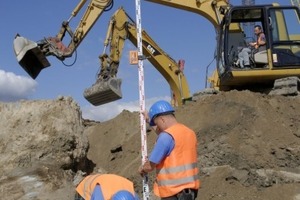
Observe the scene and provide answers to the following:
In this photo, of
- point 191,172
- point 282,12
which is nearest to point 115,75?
point 282,12

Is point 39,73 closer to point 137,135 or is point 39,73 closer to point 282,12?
point 137,135

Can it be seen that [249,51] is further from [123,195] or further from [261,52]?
[123,195]

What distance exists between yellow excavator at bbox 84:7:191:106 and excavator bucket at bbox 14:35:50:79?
1.17m

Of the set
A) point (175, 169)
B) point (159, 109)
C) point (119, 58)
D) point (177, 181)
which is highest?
point (119, 58)

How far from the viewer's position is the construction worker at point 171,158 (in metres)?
4.69

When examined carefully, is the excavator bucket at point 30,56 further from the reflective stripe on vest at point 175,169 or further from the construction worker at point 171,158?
the reflective stripe on vest at point 175,169

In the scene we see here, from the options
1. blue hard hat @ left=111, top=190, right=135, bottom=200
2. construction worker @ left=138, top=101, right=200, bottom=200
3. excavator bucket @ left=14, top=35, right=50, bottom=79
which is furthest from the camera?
excavator bucket @ left=14, top=35, right=50, bottom=79

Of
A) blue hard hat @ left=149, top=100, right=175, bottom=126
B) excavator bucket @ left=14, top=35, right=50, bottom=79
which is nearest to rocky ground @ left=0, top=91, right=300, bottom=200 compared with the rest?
excavator bucket @ left=14, top=35, right=50, bottom=79

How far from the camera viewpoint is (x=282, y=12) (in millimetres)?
12117

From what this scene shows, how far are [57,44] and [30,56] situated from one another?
2.44 feet

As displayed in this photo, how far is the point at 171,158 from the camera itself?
186 inches

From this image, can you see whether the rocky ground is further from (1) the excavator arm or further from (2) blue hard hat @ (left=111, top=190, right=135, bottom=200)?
(2) blue hard hat @ (left=111, top=190, right=135, bottom=200)

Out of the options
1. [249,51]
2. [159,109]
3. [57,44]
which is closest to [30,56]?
[57,44]

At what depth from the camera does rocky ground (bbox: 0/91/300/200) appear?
745cm
